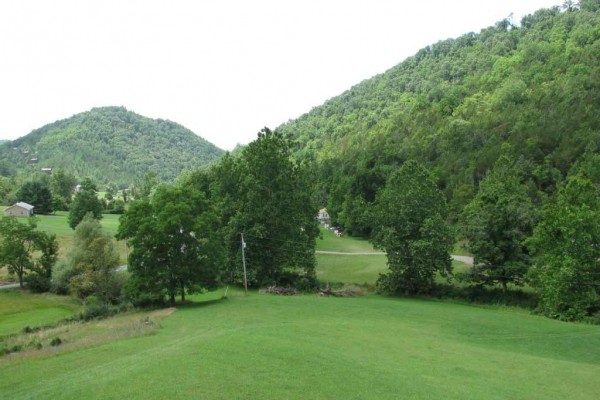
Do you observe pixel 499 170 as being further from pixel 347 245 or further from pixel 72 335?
pixel 72 335

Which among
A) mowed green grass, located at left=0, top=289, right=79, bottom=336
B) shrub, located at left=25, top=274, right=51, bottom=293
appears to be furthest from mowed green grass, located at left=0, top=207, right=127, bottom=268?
mowed green grass, located at left=0, top=289, right=79, bottom=336

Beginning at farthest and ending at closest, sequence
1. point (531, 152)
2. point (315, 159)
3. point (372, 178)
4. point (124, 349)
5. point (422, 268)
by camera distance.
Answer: point (315, 159)
point (372, 178)
point (531, 152)
point (422, 268)
point (124, 349)

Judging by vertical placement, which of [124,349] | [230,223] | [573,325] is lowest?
[573,325]

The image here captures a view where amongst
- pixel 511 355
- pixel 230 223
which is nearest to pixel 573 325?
pixel 511 355

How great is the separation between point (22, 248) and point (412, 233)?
47.0 metres

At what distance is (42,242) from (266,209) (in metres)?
29.6

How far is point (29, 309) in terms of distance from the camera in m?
49.3

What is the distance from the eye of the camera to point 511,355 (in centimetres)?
2777

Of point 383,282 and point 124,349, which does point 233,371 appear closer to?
point 124,349

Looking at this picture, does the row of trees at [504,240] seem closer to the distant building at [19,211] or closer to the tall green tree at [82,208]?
the tall green tree at [82,208]

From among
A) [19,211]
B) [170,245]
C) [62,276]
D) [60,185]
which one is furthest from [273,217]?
[60,185]

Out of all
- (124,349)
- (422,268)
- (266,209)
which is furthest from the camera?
(266,209)

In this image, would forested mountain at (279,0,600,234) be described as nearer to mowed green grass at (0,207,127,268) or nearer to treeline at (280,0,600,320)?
treeline at (280,0,600,320)

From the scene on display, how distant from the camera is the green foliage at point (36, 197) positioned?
432 ft
